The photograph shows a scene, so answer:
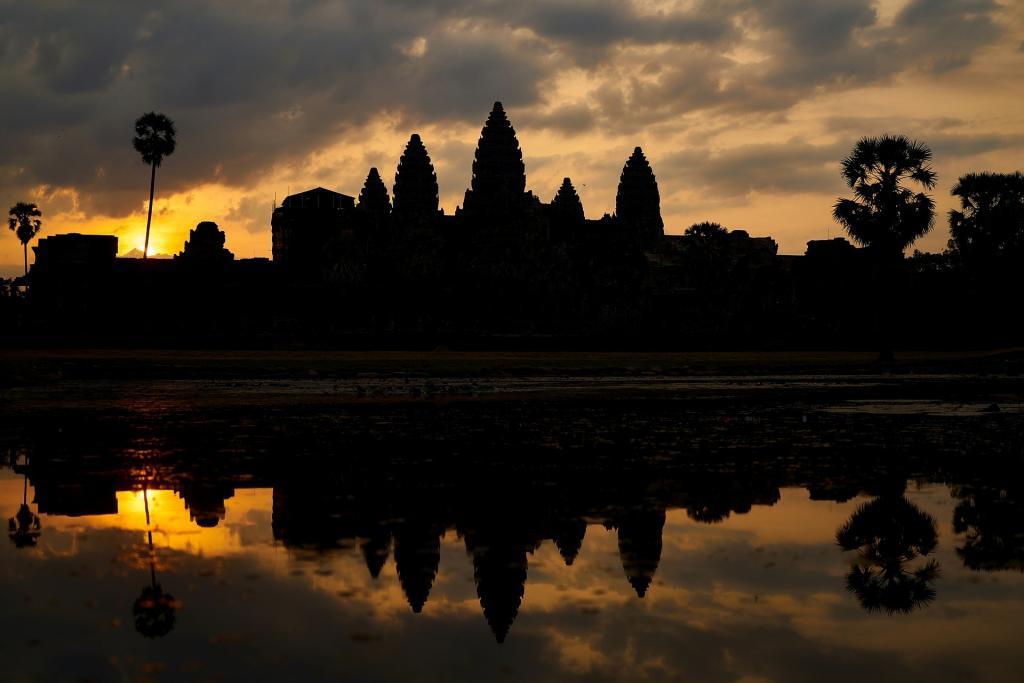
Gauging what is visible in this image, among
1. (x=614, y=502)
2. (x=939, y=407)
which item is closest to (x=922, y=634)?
(x=614, y=502)

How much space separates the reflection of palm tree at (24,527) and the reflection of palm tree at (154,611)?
1881mm

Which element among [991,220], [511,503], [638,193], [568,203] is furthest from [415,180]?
[511,503]

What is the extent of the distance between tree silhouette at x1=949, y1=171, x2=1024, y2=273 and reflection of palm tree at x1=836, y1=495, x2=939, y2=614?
62.1 meters

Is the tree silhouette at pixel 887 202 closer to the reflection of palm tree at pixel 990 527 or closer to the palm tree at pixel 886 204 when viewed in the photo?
the palm tree at pixel 886 204

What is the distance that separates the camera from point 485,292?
3145 inches

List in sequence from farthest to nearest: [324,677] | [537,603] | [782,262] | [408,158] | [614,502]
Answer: [408,158], [782,262], [614,502], [537,603], [324,677]

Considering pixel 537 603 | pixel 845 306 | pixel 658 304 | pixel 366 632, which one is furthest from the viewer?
pixel 658 304

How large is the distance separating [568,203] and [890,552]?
12012 cm

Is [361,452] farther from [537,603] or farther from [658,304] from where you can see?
[658,304]

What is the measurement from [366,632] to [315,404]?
18536mm

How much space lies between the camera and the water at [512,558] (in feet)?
20.0

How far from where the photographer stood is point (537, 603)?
23.9ft

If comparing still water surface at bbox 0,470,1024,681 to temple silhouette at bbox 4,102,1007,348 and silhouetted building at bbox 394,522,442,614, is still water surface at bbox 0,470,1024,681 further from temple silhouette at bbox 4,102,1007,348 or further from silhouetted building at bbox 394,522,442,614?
temple silhouette at bbox 4,102,1007,348

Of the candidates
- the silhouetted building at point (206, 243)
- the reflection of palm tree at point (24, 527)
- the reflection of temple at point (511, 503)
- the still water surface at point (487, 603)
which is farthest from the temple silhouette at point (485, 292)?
the still water surface at point (487, 603)
